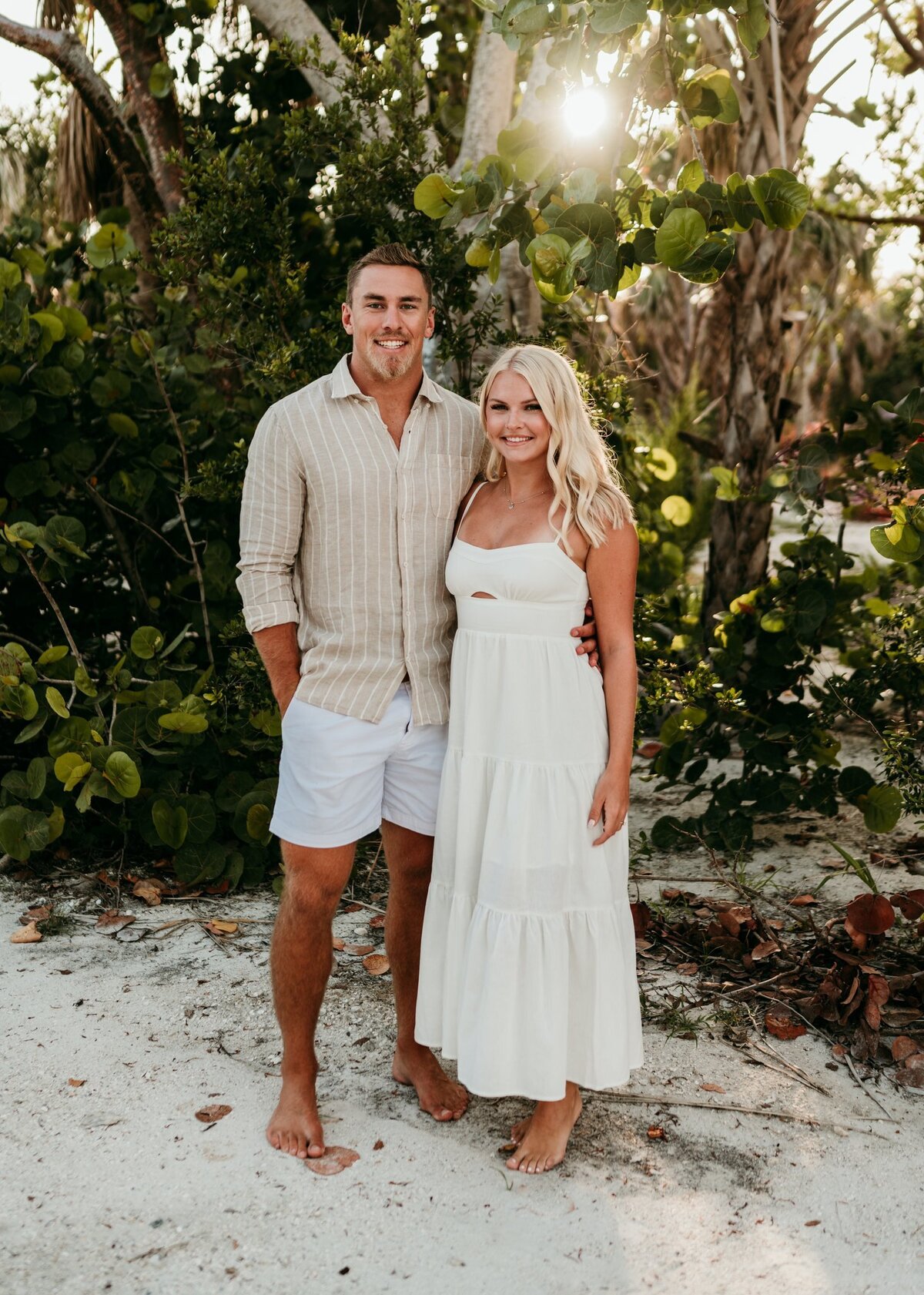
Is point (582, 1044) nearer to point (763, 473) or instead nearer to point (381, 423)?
point (381, 423)

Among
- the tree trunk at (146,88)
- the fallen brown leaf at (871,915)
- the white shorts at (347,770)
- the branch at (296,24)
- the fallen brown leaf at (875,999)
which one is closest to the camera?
the white shorts at (347,770)

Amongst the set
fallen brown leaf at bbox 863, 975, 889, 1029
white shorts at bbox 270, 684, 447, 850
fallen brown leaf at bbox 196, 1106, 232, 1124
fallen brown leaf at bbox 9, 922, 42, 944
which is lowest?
fallen brown leaf at bbox 9, 922, 42, 944

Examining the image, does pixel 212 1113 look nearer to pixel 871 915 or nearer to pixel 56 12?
pixel 871 915

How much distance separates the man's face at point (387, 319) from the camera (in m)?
2.79

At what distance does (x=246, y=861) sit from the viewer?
4.28m

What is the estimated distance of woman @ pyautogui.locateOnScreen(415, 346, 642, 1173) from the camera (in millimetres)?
2662

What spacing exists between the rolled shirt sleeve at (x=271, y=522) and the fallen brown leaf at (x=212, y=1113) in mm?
1225

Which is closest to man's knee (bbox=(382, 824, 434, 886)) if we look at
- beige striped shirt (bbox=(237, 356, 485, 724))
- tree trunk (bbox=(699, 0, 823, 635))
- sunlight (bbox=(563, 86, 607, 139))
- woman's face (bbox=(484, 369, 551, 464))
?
beige striped shirt (bbox=(237, 356, 485, 724))

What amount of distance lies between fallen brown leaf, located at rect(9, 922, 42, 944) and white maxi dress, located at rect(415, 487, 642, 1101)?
1.77m

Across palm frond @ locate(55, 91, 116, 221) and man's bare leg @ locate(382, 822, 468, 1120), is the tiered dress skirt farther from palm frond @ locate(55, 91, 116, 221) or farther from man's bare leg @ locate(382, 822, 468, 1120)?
palm frond @ locate(55, 91, 116, 221)

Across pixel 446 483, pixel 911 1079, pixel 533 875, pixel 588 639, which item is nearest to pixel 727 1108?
pixel 911 1079

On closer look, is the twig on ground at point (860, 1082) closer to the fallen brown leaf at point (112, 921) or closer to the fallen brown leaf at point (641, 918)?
the fallen brown leaf at point (641, 918)

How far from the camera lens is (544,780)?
2676 millimetres

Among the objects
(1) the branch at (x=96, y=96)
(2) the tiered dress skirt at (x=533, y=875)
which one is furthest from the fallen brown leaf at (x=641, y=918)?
(1) the branch at (x=96, y=96)
